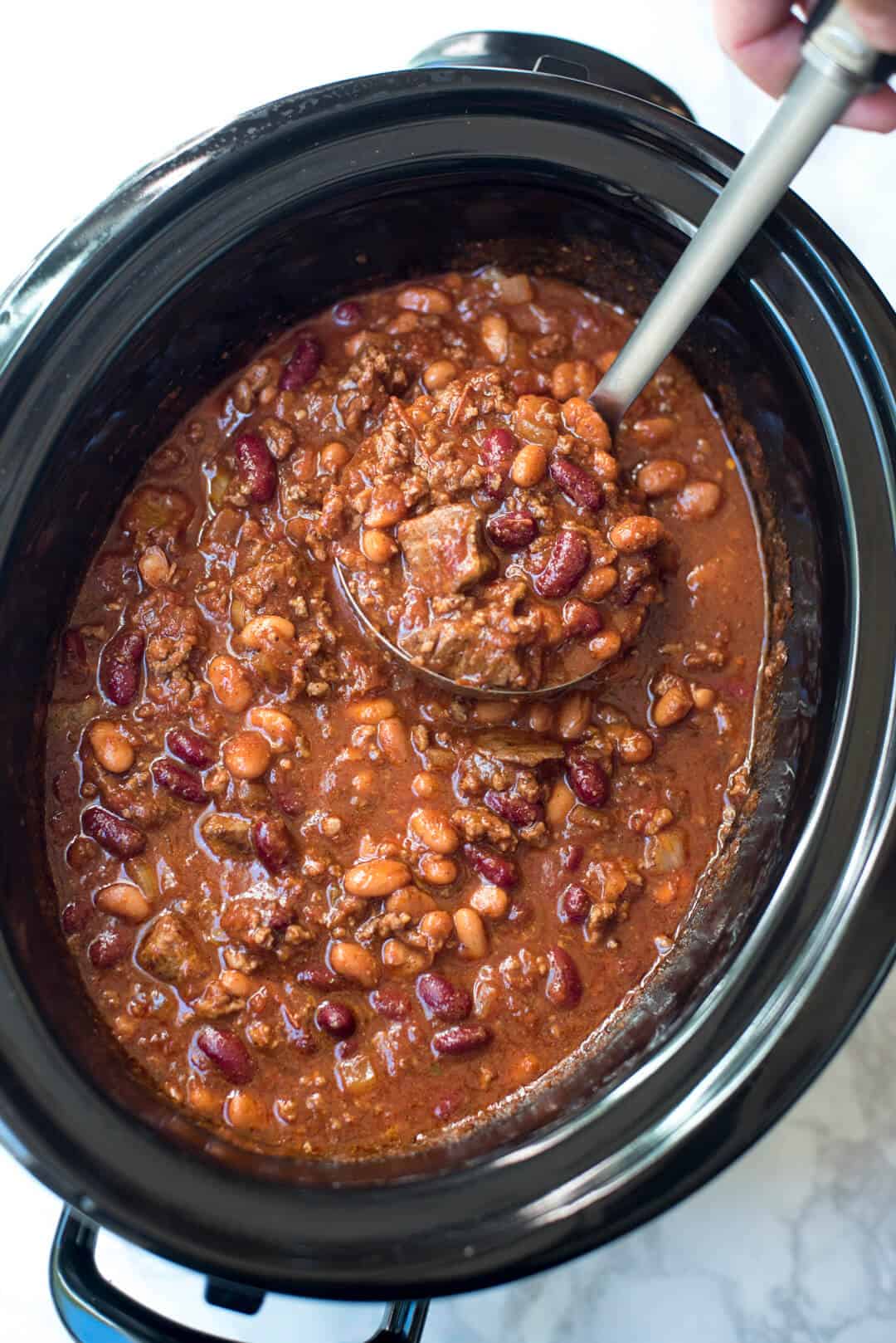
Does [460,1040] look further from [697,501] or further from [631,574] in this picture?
[697,501]

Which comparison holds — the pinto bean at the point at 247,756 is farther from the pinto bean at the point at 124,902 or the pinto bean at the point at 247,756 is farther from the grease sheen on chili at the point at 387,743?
the pinto bean at the point at 124,902

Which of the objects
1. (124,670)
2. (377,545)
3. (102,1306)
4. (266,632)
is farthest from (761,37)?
(102,1306)

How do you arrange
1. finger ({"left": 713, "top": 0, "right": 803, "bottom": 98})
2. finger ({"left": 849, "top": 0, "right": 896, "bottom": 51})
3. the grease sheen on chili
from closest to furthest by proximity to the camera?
finger ({"left": 849, "top": 0, "right": 896, "bottom": 51}), finger ({"left": 713, "top": 0, "right": 803, "bottom": 98}), the grease sheen on chili

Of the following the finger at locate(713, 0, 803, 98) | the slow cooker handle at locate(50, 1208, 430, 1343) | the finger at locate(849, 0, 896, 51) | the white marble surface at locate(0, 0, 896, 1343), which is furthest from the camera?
the white marble surface at locate(0, 0, 896, 1343)

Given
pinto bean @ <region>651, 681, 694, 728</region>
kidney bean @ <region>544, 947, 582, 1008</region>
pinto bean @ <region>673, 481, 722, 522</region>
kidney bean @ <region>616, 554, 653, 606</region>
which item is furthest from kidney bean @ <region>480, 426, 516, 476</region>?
kidney bean @ <region>544, 947, 582, 1008</region>

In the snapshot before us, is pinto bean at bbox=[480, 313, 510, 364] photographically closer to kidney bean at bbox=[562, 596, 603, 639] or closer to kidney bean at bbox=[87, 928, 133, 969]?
kidney bean at bbox=[562, 596, 603, 639]

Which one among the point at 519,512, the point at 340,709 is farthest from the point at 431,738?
the point at 519,512

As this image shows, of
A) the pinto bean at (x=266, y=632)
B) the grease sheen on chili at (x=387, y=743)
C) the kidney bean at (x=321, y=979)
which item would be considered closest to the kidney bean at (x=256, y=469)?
the grease sheen on chili at (x=387, y=743)
